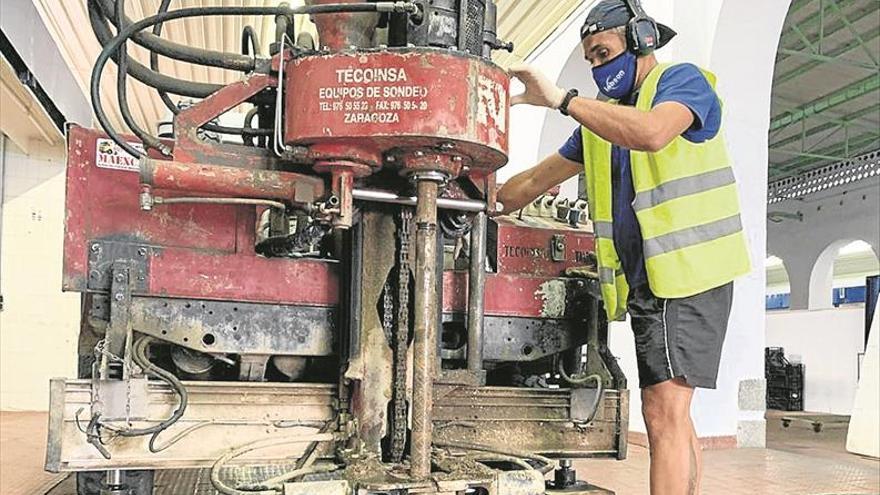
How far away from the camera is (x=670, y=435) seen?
184 centimetres

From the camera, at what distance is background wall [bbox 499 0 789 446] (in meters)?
4.66

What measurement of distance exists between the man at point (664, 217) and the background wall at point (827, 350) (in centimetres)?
759

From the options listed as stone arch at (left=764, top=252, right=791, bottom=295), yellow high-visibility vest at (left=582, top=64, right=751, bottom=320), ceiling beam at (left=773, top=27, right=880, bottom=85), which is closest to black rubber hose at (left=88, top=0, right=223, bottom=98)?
yellow high-visibility vest at (left=582, top=64, right=751, bottom=320)

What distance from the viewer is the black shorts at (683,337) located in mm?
1821

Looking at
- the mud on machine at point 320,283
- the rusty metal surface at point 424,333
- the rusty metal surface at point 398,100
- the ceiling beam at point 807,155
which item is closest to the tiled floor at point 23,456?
the mud on machine at point 320,283

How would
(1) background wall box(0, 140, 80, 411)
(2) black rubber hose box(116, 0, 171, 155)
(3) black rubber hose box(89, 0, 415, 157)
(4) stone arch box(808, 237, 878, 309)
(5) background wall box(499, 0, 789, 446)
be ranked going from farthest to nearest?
(4) stone arch box(808, 237, 878, 309), (1) background wall box(0, 140, 80, 411), (5) background wall box(499, 0, 789, 446), (2) black rubber hose box(116, 0, 171, 155), (3) black rubber hose box(89, 0, 415, 157)

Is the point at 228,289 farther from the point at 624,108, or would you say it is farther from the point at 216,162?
the point at 624,108

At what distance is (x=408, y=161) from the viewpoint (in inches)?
62.4

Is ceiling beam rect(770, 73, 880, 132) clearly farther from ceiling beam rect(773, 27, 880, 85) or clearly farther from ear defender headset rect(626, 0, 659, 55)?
ear defender headset rect(626, 0, 659, 55)

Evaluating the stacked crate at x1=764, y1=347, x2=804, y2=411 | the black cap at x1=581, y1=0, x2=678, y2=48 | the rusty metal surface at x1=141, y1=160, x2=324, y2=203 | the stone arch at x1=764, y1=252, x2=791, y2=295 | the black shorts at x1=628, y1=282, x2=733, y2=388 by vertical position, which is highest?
the stone arch at x1=764, y1=252, x2=791, y2=295

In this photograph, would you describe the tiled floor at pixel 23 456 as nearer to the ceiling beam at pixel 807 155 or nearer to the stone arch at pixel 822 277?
the ceiling beam at pixel 807 155

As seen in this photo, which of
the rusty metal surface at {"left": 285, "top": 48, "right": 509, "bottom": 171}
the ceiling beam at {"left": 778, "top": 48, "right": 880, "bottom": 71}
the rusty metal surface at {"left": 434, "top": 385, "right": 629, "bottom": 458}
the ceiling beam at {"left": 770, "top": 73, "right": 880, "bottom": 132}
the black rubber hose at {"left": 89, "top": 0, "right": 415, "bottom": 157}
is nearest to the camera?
the rusty metal surface at {"left": 285, "top": 48, "right": 509, "bottom": 171}

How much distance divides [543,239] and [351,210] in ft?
2.71

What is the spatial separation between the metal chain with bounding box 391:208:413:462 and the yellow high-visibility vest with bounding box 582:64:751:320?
604mm
